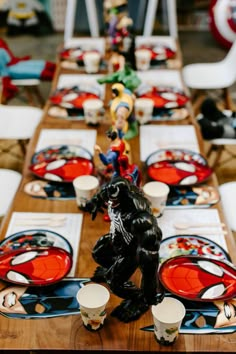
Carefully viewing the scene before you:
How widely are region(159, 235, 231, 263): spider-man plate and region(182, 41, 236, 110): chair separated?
85.6 inches

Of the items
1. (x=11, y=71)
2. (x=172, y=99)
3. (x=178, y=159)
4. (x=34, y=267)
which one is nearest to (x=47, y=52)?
(x=11, y=71)

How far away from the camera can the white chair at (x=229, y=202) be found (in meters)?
2.13

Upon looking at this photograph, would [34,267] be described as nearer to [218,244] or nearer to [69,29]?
[218,244]

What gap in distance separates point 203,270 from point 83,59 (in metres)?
2.00

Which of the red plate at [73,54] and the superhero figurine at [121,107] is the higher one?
the superhero figurine at [121,107]

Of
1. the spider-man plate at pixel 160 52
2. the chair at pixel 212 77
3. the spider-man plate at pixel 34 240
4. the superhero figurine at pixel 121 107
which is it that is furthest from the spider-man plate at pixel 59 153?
the chair at pixel 212 77

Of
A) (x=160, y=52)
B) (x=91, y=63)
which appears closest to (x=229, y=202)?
(x=91, y=63)

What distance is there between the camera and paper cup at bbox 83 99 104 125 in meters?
2.32

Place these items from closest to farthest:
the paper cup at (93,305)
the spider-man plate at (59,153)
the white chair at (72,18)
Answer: the paper cup at (93,305) < the spider-man plate at (59,153) < the white chair at (72,18)

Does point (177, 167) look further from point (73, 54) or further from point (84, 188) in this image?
point (73, 54)

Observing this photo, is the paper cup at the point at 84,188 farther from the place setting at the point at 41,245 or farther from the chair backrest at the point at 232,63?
the chair backrest at the point at 232,63

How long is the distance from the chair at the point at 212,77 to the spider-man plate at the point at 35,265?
2.40 metres

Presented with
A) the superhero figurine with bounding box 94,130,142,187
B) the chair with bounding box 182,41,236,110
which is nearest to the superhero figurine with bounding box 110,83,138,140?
the superhero figurine with bounding box 94,130,142,187

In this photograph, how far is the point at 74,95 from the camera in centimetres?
265
